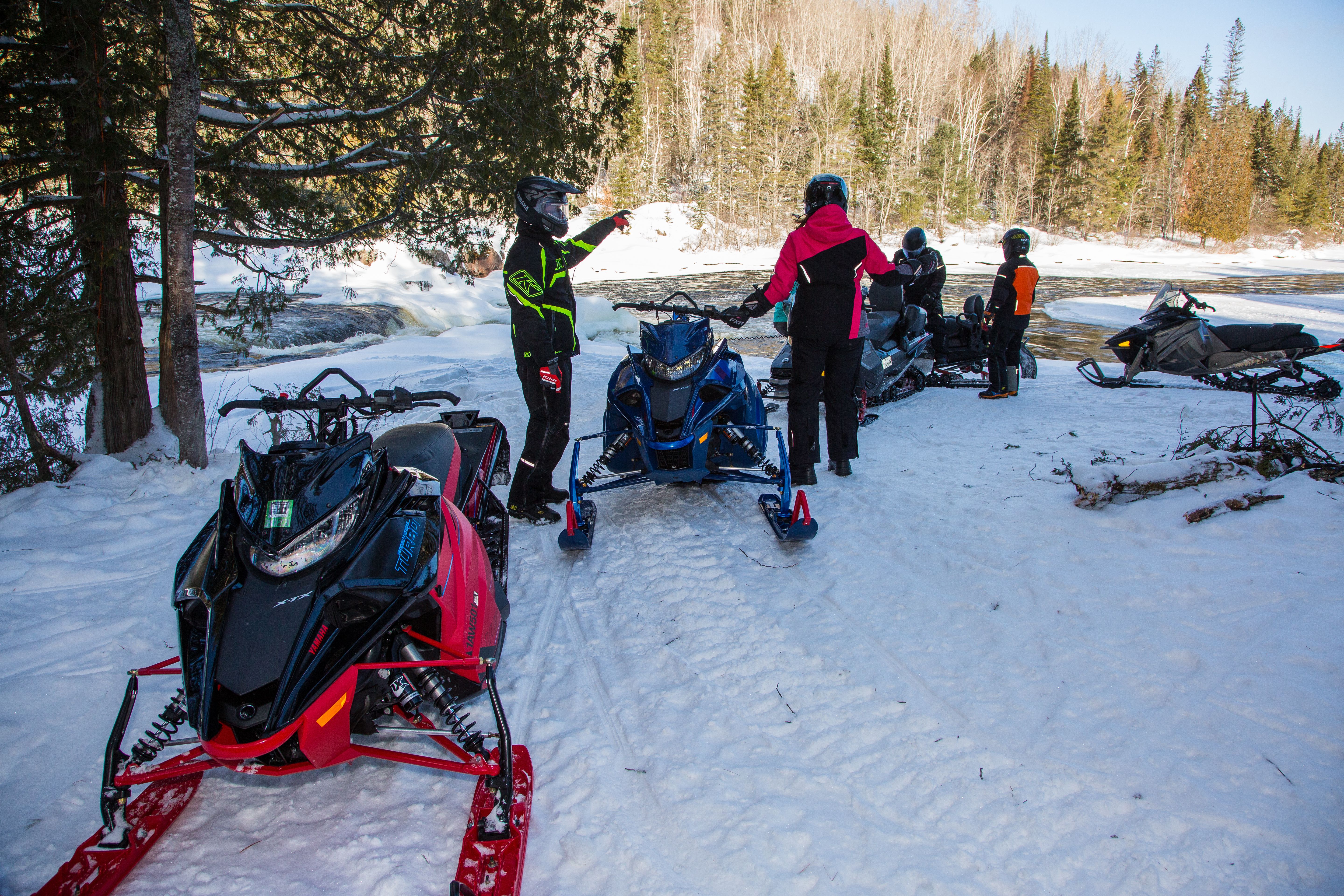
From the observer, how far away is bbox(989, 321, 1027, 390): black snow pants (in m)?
7.60

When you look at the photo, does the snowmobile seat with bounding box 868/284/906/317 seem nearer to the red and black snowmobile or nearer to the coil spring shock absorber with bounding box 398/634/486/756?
the red and black snowmobile

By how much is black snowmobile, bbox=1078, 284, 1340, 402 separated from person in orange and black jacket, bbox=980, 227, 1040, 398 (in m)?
1.16

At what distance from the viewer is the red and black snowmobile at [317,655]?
178 centimetres

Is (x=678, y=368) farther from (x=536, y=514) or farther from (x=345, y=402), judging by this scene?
(x=345, y=402)

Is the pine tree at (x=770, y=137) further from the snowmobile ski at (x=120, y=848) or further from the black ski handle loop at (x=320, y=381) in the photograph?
the snowmobile ski at (x=120, y=848)

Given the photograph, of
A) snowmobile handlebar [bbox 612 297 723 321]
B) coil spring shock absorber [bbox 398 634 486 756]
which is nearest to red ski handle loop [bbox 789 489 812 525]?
snowmobile handlebar [bbox 612 297 723 321]

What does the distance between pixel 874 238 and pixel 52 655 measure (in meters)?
49.7

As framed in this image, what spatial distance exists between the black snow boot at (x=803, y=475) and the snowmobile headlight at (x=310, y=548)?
11.2 ft

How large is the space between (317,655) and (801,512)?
105 inches

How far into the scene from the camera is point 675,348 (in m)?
4.38

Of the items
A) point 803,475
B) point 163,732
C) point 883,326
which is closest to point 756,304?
point 803,475

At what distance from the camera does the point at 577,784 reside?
2219mm

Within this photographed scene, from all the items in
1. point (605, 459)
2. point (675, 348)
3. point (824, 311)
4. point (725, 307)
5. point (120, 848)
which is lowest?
point (120, 848)

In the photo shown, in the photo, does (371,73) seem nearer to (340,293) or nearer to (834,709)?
(834,709)
